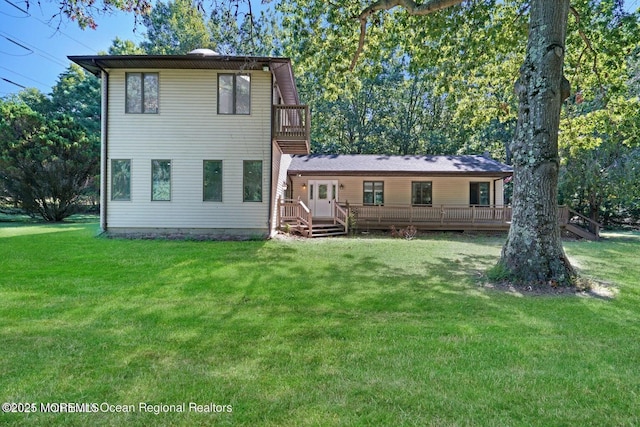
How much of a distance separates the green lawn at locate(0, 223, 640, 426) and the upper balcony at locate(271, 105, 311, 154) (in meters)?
6.06

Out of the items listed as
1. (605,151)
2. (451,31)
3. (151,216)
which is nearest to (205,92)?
(151,216)

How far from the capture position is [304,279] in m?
6.86

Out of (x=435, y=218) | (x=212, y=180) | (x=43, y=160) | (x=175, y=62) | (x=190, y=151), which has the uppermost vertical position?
(x=175, y=62)

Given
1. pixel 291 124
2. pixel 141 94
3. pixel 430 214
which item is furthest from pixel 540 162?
Result: pixel 141 94

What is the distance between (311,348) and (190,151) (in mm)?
10365

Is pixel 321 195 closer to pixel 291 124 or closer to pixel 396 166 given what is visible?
pixel 396 166

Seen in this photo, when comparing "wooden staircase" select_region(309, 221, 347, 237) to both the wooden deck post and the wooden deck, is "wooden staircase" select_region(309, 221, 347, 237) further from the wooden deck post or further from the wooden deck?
the wooden deck post

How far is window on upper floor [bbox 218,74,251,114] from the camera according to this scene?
12.1m

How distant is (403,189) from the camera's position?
1842cm

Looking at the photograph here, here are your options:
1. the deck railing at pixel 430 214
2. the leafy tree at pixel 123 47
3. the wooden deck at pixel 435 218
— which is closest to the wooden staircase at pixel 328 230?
the wooden deck at pixel 435 218

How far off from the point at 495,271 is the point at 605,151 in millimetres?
18827

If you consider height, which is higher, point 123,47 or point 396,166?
point 123,47

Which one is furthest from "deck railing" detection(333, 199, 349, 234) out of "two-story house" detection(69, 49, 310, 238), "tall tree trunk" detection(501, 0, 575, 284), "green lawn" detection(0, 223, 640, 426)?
"tall tree trunk" detection(501, 0, 575, 284)

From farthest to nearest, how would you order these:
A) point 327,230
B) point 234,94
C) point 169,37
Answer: point 169,37, point 327,230, point 234,94
